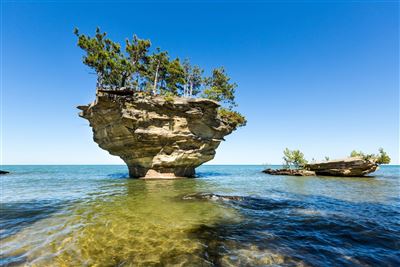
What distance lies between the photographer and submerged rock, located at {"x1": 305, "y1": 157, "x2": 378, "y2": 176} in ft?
106

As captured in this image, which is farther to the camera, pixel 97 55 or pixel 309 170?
pixel 309 170

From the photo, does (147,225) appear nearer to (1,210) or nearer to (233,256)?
(233,256)

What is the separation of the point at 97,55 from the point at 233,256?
28.8m

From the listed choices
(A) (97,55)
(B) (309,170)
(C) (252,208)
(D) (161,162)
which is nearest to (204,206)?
(C) (252,208)

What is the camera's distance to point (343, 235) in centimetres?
673

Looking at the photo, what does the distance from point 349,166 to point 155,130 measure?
3276 cm

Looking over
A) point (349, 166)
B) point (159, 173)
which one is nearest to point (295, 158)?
point (349, 166)

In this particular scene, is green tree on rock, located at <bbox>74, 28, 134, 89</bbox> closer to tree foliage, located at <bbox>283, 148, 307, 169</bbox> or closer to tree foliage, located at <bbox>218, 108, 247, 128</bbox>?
tree foliage, located at <bbox>218, 108, 247, 128</bbox>

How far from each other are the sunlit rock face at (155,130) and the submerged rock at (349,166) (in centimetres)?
2120

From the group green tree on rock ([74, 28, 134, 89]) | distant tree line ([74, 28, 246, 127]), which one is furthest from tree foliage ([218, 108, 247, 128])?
green tree on rock ([74, 28, 134, 89])

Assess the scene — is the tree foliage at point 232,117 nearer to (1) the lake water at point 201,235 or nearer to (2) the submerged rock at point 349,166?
(2) the submerged rock at point 349,166

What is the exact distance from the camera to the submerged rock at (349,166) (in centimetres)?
3222

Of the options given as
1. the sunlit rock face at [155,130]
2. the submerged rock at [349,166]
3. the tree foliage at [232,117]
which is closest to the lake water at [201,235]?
the sunlit rock face at [155,130]

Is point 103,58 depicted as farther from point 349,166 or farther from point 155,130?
point 349,166
